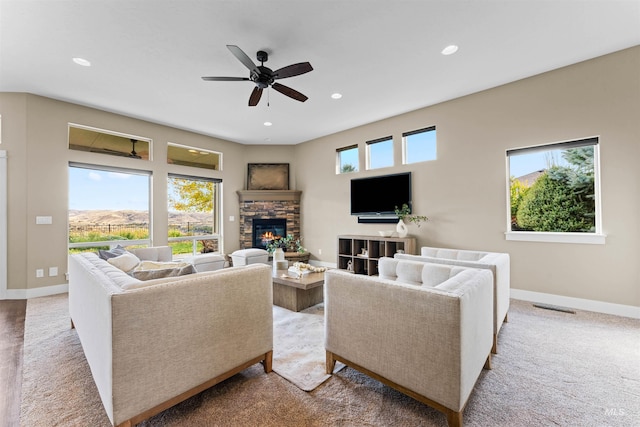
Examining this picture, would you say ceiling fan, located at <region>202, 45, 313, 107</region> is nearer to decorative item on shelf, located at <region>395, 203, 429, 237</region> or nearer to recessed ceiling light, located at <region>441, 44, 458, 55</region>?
recessed ceiling light, located at <region>441, 44, 458, 55</region>

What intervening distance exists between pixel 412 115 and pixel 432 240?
2.22 meters

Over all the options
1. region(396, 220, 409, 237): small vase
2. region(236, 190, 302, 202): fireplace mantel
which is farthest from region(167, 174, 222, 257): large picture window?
region(396, 220, 409, 237): small vase

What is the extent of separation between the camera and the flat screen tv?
4770mm

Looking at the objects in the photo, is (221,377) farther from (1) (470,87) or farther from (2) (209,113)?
(1) (470,87)

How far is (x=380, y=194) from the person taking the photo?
5059 millimetres

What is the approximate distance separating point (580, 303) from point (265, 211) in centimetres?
564

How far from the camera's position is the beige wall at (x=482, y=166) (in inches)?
117

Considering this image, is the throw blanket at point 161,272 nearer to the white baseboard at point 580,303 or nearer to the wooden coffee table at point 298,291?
the wooden coffee table at point 298,291

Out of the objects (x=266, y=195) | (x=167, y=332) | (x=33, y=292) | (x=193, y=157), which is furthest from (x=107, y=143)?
(x=167, y=332)

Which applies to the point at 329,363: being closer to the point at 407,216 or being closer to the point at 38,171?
the point at 407,216

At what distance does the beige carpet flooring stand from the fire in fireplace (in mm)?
4120

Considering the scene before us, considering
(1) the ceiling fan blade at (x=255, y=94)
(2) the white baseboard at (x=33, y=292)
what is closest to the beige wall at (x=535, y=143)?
(1) the ceiling fan blade at (x=255, y=94)

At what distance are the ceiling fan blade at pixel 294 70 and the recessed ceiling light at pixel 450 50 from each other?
5.08 feet

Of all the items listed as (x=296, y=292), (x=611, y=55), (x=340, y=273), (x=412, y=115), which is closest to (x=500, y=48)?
(x=611, y=55)
